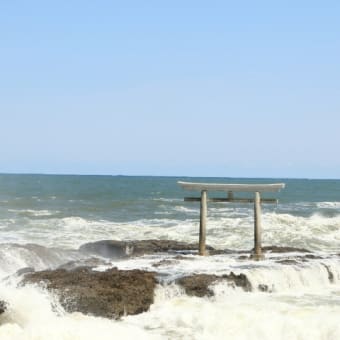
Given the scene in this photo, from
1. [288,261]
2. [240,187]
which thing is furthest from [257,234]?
[288,261]

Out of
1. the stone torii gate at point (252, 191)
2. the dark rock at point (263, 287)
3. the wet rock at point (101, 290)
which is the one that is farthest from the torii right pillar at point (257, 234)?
the wet rock at point (101, 290)

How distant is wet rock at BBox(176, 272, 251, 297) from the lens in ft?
48.6

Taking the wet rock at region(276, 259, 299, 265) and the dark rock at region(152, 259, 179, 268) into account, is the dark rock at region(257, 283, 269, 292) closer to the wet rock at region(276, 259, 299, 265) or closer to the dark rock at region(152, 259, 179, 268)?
the wet rock at region(276, 259, 299, 265)

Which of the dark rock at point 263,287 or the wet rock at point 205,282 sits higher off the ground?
the wet rock at point 205,282

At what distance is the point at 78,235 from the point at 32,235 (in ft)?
7.50

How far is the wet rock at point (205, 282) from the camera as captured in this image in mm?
14820

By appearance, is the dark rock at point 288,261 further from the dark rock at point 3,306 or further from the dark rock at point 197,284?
the dark rock at point 3,306

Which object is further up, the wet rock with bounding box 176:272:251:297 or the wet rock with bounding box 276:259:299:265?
the wet rock with bounding box 276:259:299:265

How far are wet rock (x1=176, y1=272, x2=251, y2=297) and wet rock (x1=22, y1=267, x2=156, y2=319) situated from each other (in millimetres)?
844

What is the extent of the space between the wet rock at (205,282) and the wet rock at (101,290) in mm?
844

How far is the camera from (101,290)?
13547 mm

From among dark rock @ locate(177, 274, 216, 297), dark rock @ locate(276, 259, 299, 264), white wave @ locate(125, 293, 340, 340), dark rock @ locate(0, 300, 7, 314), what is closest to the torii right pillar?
dark rock @ locate(276, 259, 299, 264)

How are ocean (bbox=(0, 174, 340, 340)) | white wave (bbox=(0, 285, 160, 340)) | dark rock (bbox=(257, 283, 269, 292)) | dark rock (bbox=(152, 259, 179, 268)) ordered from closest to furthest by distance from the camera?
white wave (bbox=(0, 285, 160, 340)) < ocean (bbox=(0, 174, 340, 340)) < dark rock (bbox=(257, 283, 269, 292)) < dark rock (bbox=(152, 259, 179, 268))

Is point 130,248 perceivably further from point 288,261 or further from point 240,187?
point 288,261
